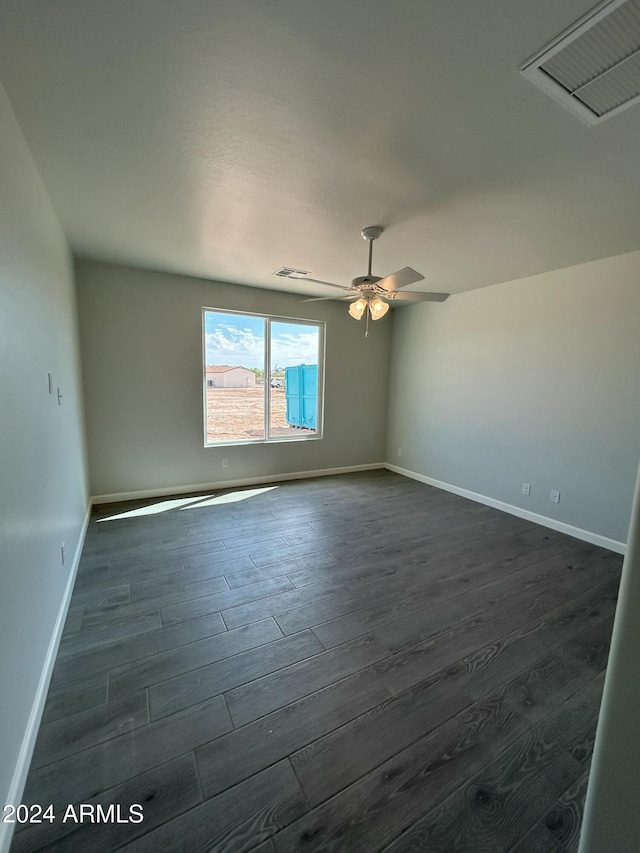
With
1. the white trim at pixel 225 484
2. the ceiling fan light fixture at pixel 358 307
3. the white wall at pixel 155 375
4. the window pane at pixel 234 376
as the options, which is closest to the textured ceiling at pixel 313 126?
the ceiling fan light fixture at pixel 358 307

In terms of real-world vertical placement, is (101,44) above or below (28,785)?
above

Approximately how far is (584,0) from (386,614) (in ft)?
9.09

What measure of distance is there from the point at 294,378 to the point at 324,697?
13.3 feet

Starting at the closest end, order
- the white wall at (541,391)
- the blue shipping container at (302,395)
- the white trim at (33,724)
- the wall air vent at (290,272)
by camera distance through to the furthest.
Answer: the white trim at (33,724) → the white wall at (541,391) → the wall air vent at (290,272) → the blue shipping container at (302,395)

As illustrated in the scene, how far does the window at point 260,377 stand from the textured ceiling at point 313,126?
1.66 m

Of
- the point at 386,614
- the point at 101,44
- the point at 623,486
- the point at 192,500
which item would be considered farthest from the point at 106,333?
the point at 623,486

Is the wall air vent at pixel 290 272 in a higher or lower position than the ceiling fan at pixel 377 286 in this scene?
higher

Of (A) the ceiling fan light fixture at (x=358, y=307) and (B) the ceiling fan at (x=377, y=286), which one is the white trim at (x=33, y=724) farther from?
(A) the ceiling fan light fixture at (x=358, y=307)

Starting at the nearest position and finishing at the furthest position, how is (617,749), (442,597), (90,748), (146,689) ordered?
(617,749) → (90,748) → (146,689) → (442,597)

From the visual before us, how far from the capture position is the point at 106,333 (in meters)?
3.76

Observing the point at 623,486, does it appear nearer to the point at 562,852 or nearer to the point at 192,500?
the point at 562,852

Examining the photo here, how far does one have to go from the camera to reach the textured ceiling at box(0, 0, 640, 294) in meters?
1.18

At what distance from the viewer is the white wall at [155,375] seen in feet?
12.3

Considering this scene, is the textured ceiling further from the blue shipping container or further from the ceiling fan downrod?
the blue shipping container
